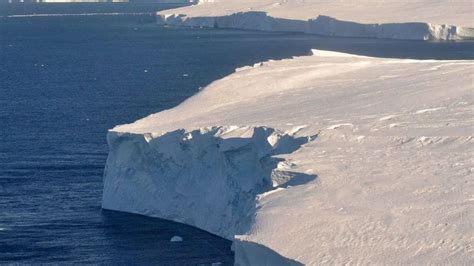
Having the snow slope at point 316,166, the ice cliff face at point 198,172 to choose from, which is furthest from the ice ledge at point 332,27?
the ice cliff face at point 198,172

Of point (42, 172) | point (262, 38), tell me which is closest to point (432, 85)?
point (42, 172)

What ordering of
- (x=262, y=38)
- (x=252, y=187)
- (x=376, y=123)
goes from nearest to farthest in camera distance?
(x=252, y=187) < (x=376, y=123) < (x=262, y=38)

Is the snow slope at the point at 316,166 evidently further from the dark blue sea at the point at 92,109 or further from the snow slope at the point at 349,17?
the snow slope at the point at 349,17

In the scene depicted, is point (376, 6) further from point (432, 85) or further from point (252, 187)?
point (252, 187)

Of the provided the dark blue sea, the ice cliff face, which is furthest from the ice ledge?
the ice cliff face

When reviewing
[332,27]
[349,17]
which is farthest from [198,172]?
[349,17]

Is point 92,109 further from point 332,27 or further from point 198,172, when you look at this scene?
point 332,27
